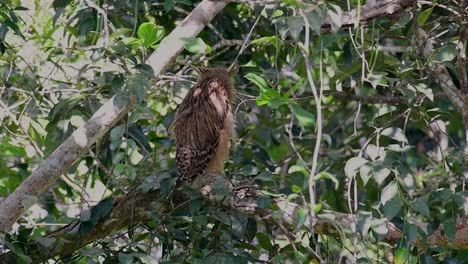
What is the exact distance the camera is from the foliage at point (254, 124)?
13.9 feet

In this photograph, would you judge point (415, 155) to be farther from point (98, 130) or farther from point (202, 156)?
point (98, 130)

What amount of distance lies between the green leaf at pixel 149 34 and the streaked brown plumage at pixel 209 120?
1.56 m

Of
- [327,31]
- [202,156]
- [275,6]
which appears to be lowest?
[202,156]

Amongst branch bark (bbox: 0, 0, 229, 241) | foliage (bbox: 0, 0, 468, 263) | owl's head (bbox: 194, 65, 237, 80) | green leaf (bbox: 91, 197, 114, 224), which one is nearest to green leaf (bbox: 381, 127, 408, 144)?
foliage (bbox: 0, 0, 468, 263)

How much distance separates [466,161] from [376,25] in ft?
5.10

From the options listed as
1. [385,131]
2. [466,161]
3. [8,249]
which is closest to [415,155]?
[466,161]

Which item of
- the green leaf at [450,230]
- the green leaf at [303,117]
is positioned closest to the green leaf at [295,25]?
the green leaf at [303,117]

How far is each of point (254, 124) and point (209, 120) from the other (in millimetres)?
348

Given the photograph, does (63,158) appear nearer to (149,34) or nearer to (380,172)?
(149,34)

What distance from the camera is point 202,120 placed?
6.07 metres

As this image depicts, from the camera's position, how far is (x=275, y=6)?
171 inches

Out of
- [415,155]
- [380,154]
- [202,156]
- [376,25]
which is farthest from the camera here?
[415,155]

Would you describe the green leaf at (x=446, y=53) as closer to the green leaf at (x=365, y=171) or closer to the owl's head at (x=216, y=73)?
the green leaf at (x=365, y=171)

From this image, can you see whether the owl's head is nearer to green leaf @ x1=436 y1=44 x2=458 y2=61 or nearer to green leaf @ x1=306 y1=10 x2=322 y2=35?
green leaf @ x1=436 y1=44 x2=458 y2=61
